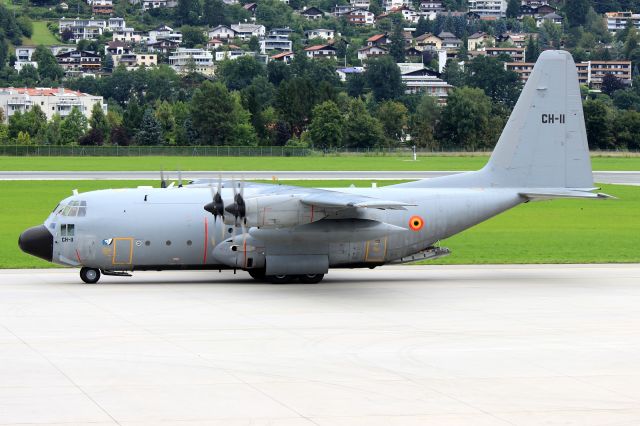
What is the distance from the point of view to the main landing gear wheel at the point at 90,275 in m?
33.2

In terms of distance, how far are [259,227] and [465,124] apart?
12756 cm

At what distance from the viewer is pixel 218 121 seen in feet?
556

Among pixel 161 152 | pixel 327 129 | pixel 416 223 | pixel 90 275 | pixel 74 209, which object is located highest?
pixel 74 209

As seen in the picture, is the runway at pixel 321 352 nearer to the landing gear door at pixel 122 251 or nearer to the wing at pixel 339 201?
the landing gear door at pixel 122 251

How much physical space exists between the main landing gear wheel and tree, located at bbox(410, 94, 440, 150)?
12669 centimetres

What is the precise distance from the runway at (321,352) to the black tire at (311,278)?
60 centimetres

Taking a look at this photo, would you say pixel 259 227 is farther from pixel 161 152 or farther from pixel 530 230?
pixel 161 152

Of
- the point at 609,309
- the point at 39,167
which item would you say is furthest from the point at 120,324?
the point at 39,167

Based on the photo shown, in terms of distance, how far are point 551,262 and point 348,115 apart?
136330mm

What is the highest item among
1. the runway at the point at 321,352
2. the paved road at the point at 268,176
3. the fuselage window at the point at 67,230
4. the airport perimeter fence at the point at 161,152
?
the fuselage window at the point at 67,230

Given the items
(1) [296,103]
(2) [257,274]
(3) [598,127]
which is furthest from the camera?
(1) [296,103]

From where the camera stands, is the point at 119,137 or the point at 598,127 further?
the point at 119,137

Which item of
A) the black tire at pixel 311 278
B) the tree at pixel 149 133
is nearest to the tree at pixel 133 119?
the tree at pixel 149 133

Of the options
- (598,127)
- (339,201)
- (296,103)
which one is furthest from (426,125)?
(339,201)
